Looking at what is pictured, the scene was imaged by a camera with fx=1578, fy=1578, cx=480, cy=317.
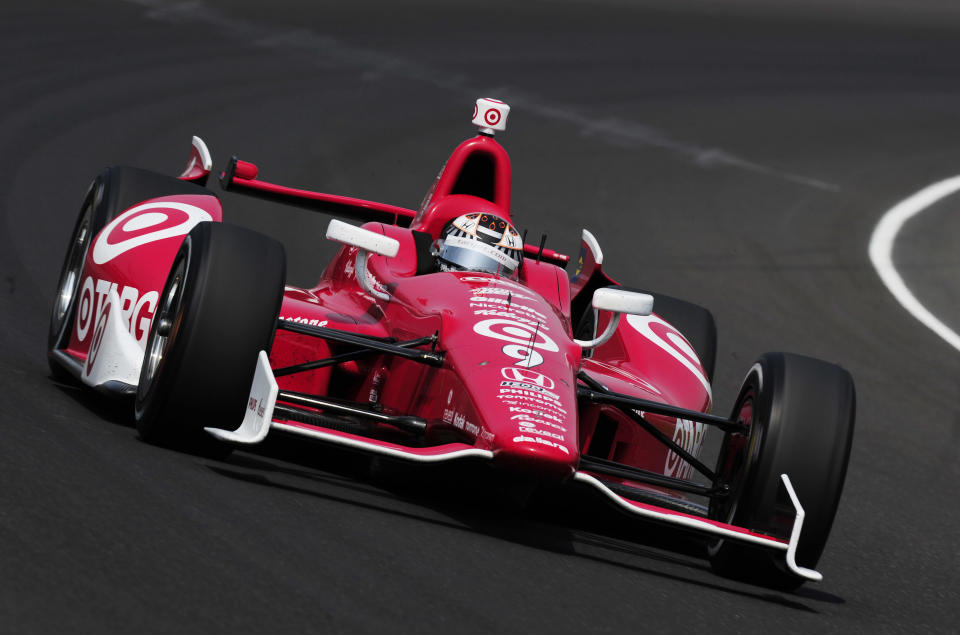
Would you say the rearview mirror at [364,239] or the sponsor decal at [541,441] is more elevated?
the rearview mirror at [364,239]

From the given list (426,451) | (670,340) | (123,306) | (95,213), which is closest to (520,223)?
(670,340)

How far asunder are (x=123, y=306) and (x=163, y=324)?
817 mm

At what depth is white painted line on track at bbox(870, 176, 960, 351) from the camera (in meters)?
13.1

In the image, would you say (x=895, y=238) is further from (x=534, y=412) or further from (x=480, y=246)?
(x=534, y=412)

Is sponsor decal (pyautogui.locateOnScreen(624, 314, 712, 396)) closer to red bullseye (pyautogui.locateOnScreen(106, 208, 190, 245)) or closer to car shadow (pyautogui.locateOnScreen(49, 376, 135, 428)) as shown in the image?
red bullseye (pyautogui.locateOnScreen(106, 208, 190, 245))

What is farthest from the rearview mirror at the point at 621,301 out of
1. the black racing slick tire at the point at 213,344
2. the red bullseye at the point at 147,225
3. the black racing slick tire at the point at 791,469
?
the red bullseye at the point at 147,225

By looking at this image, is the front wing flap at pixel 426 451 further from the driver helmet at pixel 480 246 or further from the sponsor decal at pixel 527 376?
the driver helmet at pixel 480 246

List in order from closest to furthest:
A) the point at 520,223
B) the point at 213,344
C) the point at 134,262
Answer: the point at 213,344
the point at 134,262
the point at 520,223

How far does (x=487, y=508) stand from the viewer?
20.5 ft

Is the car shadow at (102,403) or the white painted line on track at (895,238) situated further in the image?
the white painted line on track at (895,238)

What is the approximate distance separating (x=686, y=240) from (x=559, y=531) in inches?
362

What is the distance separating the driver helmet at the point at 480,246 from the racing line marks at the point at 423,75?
448 inches

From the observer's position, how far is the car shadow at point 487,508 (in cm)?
574

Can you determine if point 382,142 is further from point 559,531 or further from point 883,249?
point 559,531
